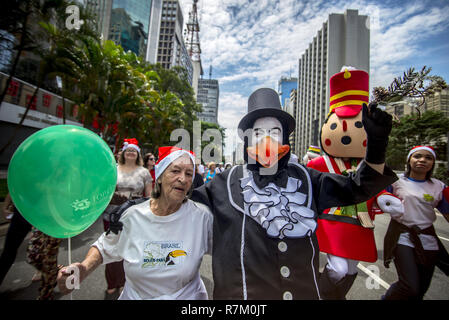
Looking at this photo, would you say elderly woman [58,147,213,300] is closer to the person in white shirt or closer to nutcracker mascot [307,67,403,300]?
nutcracker mascot [307,67,403,300]

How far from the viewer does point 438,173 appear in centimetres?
1446

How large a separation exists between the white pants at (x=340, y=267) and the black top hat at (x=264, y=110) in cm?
148

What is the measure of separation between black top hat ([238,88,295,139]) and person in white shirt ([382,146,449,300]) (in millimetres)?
1883

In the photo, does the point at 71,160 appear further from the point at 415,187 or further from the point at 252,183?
the point at 415,187

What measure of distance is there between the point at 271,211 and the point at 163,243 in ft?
2.65

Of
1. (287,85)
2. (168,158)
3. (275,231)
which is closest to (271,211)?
(275,231)

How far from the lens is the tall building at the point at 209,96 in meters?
109

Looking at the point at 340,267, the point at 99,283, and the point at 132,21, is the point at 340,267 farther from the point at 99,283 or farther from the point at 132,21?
the point at 132,21

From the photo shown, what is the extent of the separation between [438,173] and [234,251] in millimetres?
19505

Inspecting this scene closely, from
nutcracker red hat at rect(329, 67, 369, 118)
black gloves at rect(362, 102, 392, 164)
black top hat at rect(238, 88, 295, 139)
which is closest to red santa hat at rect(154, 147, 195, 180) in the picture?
black top hat at rect(238, 88, 295, 139)

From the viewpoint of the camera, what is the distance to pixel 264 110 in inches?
70.6

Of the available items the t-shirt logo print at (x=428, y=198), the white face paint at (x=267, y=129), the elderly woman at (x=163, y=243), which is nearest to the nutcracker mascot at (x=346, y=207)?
the t-shirt logo print at (x=428, y=198)
